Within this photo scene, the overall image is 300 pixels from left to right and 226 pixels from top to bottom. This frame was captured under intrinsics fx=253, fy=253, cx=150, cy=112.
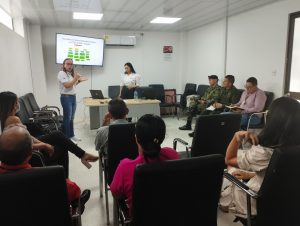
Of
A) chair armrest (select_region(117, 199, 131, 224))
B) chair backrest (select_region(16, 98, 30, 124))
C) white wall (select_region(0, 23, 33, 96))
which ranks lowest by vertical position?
chair armrest (select_region(117, 199, 131, 224))

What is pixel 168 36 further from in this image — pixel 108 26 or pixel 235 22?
pixel 235 22

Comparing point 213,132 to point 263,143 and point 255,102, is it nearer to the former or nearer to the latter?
point 263,143

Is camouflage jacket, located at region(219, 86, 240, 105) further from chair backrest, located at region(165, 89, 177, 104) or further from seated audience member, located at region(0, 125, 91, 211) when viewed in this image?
seated audience member, located at region(0, 125, 91, 211)

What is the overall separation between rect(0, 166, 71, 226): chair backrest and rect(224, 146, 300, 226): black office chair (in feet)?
3.26

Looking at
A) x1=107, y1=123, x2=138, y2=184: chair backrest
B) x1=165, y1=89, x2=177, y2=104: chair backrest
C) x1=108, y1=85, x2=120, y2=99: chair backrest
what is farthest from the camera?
x1=165, y1=89, x2=177, y2=104: chair backrest

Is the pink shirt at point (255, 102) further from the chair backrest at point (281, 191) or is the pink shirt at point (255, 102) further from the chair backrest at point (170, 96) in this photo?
the chair backrest at point (281, 191)

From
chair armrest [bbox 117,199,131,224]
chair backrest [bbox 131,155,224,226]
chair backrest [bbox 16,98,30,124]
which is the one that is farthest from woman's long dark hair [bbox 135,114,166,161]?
chair backrest [bbox 16,98,30,124]

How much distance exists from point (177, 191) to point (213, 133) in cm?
128

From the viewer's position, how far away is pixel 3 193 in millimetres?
973

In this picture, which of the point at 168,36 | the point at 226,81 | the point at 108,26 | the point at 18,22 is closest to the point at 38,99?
the point at 18,22

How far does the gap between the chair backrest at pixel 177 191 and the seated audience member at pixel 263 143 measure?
45 cm

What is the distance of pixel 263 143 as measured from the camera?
1.49m

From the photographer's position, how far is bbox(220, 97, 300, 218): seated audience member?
1409mm

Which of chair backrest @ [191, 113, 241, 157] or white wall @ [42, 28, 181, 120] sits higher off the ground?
white wall @ [42, 28, 181, 120]
